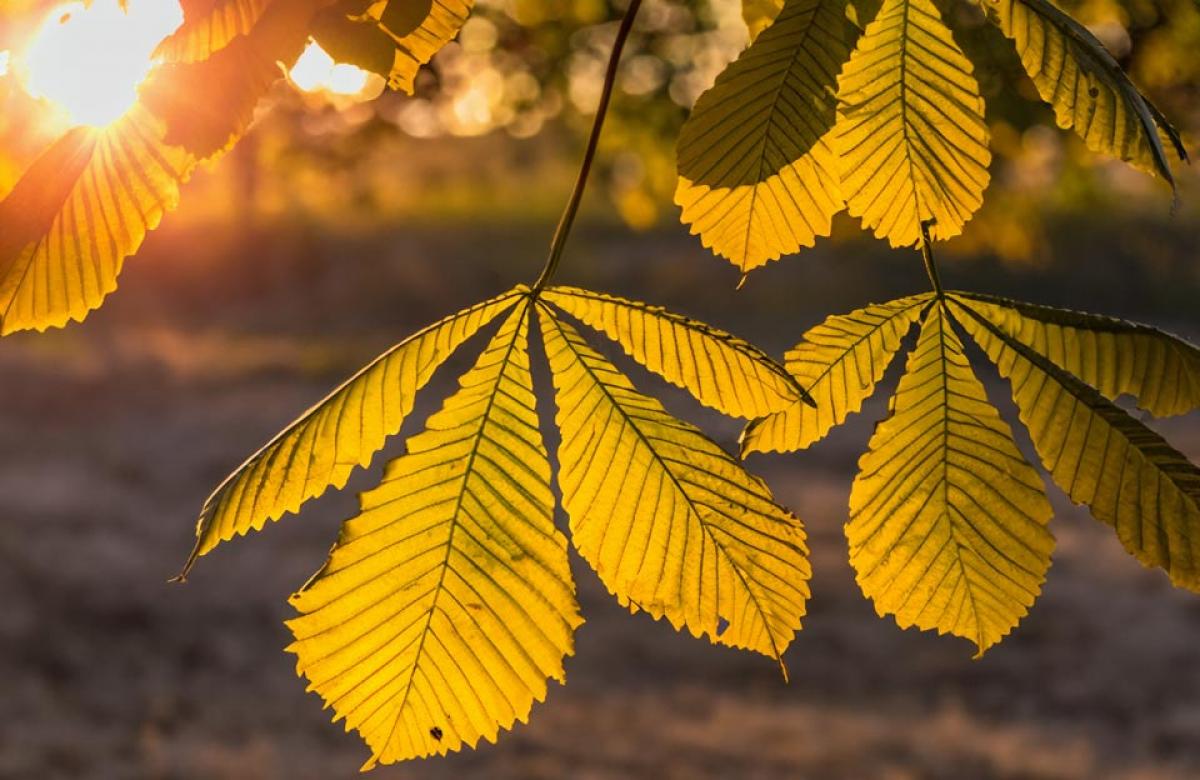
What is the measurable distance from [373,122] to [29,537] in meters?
6.09

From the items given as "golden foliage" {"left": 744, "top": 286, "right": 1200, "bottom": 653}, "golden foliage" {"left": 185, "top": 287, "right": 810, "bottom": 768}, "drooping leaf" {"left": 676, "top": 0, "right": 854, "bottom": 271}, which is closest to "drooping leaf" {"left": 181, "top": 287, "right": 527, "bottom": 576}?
"golden foliage" {"left": 185, "top": 287, "right": 810, "bottom": 768}

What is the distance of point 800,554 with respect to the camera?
29.5 inches

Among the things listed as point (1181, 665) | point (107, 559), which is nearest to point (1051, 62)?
point (1181, 665)

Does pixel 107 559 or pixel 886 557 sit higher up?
pixel 107 559

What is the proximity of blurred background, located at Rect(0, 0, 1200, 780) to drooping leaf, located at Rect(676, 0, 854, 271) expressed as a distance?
16 centimetres

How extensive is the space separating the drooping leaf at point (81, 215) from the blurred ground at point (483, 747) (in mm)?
479

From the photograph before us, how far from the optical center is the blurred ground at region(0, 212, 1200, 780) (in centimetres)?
603

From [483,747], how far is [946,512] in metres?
5.86

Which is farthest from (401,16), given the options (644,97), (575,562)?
(575,562)

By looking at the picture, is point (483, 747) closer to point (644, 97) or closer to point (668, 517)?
point (644, 97)

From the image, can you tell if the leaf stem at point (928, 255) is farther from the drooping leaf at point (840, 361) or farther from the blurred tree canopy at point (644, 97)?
the blurred tree canopy at point (644, 97)

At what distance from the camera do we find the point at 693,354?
30.7 inches

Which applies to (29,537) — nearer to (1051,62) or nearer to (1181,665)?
(1181,665)

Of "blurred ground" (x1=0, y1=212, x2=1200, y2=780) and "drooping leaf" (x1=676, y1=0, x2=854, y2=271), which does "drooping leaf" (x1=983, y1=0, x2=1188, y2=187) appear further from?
"blurred ground" (x1=0, y1=212, x2=1200, y2=780)
